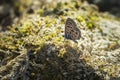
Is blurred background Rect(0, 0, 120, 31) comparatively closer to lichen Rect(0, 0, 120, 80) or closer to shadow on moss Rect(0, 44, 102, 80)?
lichen Rect(0, 0, 120, 80)

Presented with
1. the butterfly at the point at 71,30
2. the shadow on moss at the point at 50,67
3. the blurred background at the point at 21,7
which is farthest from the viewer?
the blurred background at the point at 21,7

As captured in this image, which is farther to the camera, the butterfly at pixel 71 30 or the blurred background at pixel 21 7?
the blurred background at pixel 21 7

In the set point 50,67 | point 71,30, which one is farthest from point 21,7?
point 50,67

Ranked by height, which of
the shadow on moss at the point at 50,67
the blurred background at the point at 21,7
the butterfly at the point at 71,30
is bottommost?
the blurred background at the point at 21,7

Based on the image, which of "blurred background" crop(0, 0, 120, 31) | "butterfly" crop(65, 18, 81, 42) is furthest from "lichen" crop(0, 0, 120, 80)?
"blurred background" crop(0, 0, 120, 31)

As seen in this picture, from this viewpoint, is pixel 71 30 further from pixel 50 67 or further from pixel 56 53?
pixel 50 67

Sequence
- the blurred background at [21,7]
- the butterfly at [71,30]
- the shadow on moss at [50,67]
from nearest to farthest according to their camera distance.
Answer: the shadow on moss at [50,67] → the butterfly at [71,30] → the blurred background at [21,7]

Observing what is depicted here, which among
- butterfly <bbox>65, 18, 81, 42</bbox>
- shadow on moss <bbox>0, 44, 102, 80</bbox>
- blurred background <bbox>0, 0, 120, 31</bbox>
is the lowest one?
blurred background <bbox>0, 0, 120, 31</bbox>

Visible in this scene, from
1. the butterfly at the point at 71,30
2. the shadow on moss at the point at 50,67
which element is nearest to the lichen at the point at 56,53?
the shadow on moss at the point at 50,67

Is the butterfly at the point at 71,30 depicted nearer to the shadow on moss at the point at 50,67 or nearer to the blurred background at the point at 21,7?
the shadow on moss at the point at 50,67
